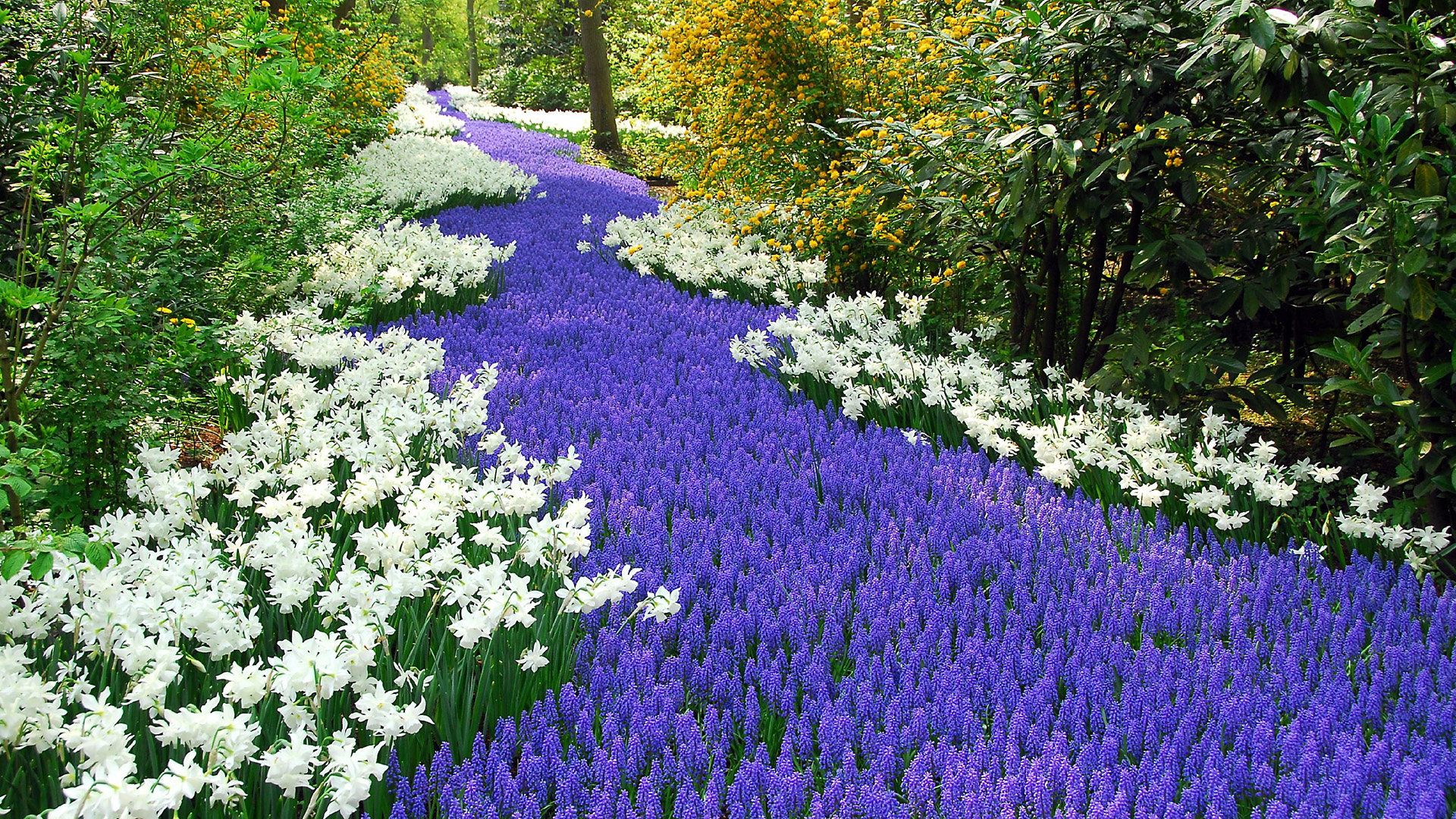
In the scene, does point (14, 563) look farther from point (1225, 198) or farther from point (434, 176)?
point (434, 176)

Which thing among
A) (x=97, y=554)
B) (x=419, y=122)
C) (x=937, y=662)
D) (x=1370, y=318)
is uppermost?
(x=419, y=122)

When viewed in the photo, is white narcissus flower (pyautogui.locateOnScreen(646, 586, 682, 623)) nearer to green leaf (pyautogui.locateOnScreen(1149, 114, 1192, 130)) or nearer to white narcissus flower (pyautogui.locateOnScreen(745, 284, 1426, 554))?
white narcissus flower (pyautogui.locateOnScreen(745, 284, 1426, 554))

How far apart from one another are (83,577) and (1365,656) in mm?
3431

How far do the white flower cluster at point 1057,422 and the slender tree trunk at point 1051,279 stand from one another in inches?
9.1

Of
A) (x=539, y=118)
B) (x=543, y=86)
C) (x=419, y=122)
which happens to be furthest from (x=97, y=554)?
(x=543, y=86)

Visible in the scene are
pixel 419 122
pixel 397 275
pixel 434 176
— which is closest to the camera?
pixel 397 275

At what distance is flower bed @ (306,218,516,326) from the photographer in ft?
18.8

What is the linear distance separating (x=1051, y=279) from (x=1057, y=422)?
1282 mm

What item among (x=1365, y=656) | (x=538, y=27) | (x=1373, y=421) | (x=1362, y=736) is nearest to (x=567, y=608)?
(x=1362, y=736)

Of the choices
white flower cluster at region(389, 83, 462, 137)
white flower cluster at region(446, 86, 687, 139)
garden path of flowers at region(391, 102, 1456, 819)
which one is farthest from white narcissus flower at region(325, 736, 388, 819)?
white flower cluster at region(446, 86, 687, 139)

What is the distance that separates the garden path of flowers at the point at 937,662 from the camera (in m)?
1.95

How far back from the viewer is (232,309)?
5.13 meters

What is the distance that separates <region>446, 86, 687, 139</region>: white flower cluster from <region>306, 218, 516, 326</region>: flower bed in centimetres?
1299

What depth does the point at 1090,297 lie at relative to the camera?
15.6 feet
